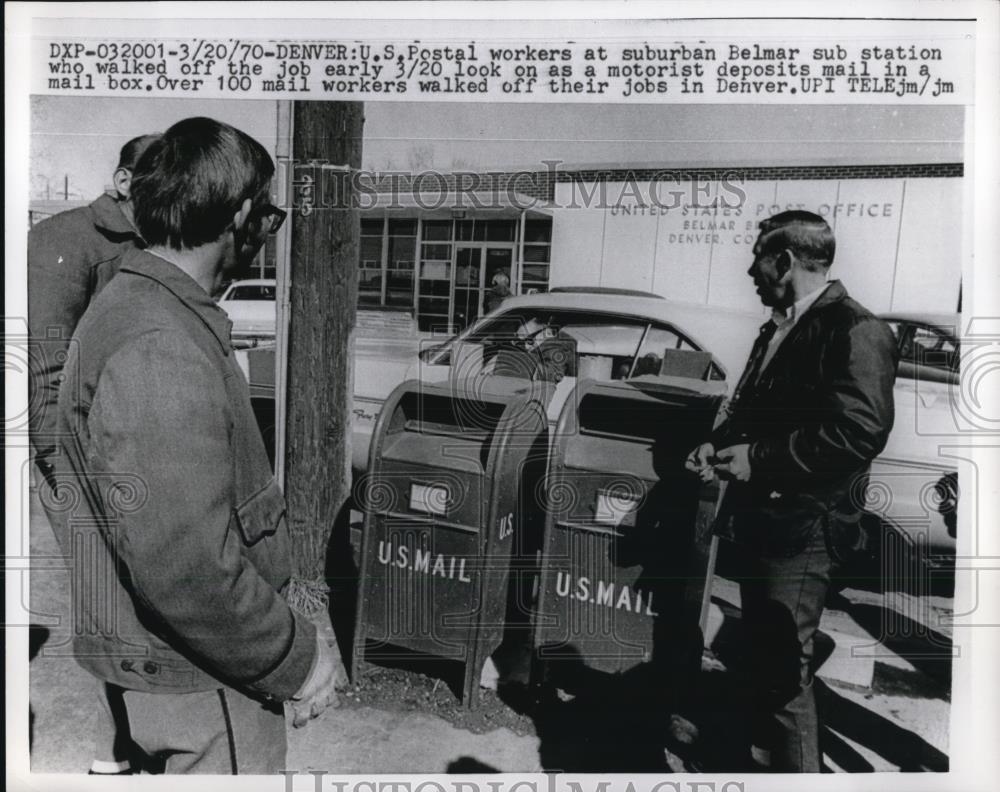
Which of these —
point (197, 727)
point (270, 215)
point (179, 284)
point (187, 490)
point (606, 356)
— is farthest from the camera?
point (606, 356)

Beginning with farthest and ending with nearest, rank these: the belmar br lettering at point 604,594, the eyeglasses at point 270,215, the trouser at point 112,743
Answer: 1. the belmar br lettering at point 604,594
2. the trouser at point 112,743
3. the eyeglasses at point 270,215

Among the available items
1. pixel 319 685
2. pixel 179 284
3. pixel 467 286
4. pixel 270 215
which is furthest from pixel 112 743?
pixel 467 286

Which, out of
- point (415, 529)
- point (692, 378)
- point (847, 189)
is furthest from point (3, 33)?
point (847, 189)

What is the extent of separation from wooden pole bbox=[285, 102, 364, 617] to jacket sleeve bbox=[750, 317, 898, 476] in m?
1.57

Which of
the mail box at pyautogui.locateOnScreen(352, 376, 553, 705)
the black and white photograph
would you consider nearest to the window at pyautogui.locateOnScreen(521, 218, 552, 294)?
the black and white photograph

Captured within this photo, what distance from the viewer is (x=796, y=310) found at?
112 inches

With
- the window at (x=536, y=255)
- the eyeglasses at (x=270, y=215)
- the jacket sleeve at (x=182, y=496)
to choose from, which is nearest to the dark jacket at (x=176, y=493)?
the jacket sleeve at (x=182, y=496)

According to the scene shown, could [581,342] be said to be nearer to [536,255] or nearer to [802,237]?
[536,255]

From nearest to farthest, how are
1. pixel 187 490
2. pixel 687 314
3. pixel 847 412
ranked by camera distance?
1. pixel 187 490
2. pixel 847 412
3. pixel 687 314

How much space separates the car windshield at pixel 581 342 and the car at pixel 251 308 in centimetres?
66

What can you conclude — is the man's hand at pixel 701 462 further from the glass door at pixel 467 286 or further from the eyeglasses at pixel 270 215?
the eyeglasses at pixel 270 215

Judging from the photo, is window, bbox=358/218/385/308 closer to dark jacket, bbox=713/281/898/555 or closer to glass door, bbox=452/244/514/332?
glass door, bbox=452/244/514/332

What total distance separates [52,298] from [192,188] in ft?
3.47

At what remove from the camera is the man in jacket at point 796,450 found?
2775 millimetres
